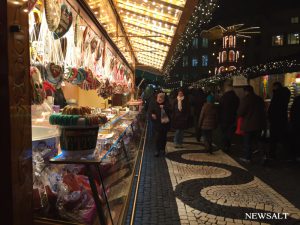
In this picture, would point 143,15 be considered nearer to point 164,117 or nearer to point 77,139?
point 164,117

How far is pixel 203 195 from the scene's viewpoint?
5.08 meters

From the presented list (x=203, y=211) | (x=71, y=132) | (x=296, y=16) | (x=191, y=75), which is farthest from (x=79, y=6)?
(x=191, y=75)

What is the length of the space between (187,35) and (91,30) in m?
3.64

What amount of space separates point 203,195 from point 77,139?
375cm

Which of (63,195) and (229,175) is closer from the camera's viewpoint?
(63,195)

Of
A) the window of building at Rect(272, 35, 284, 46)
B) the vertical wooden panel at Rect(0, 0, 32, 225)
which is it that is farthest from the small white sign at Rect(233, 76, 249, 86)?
the window of building at Rect(272, 35, 284, 46)

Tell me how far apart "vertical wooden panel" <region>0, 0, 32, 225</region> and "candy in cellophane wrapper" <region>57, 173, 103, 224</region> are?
30 cm

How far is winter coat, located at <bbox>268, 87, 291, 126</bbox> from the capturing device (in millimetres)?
7367

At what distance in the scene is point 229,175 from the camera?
20.8 ft

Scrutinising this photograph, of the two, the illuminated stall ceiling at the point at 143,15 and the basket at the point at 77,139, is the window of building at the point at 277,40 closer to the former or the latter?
the illuminated stall ceiling at the point at 143,15

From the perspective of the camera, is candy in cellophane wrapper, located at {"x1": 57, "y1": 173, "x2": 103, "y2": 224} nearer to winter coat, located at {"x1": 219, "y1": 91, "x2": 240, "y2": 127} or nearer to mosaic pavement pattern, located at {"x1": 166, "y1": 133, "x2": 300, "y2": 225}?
mosaic pavement pattern, located at {"x1": 166, "y1": 133, "x2": 300, "y2": 225}

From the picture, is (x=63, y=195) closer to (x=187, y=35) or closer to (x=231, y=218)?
(x=231, y=218)

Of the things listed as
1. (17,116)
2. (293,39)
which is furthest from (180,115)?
(293,39)

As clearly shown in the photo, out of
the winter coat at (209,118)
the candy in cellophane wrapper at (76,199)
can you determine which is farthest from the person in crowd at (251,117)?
the candy in cellophane wrapper at (76,199)
